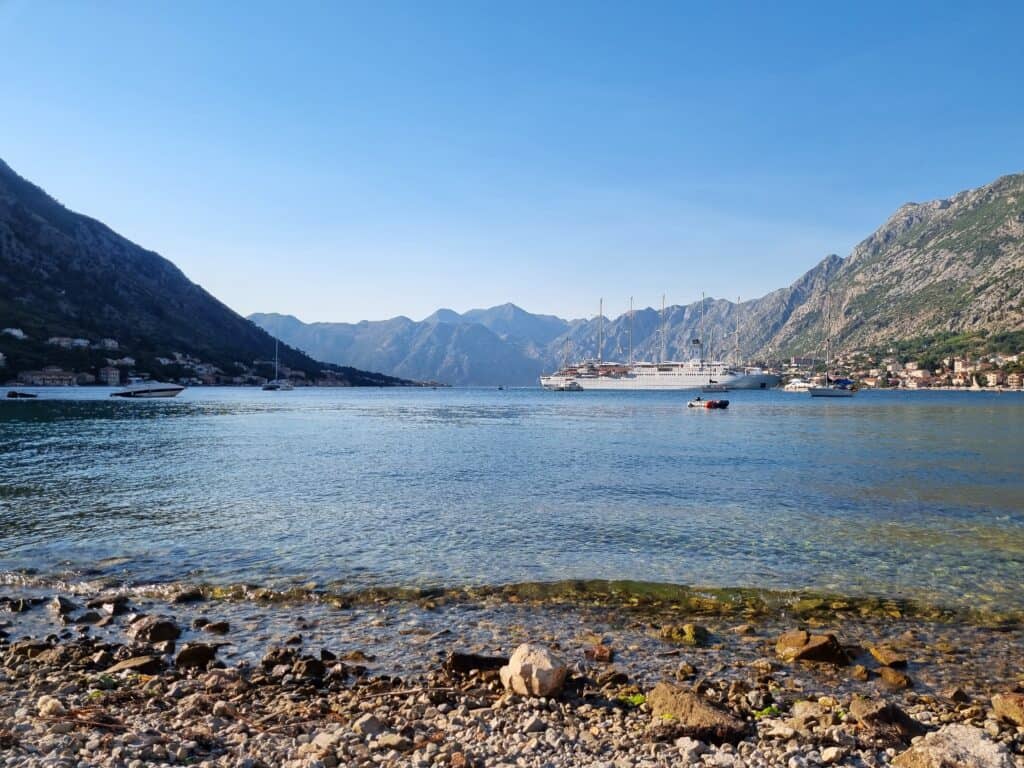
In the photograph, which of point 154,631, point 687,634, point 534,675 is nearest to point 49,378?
point 154,631

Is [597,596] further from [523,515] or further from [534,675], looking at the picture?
[523,515]

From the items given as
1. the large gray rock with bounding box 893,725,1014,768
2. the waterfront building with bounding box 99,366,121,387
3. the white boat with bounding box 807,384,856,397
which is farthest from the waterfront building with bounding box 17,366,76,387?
the white boat with bounding box 807,384,856,397

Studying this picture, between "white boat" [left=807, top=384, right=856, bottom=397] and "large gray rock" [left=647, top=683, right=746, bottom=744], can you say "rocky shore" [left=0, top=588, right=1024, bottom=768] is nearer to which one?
"large gray rock" [left=647, top=683, right=746, bottom=744]

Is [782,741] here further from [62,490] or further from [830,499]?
[62,490]

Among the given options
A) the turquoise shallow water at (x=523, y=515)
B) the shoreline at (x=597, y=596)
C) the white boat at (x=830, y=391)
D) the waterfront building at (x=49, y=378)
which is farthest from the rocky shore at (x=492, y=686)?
the white boat at (x=830, y=391)

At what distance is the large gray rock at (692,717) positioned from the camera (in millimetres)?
7145

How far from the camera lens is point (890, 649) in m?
10.2

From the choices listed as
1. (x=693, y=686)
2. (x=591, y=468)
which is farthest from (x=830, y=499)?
(x=693, y=686)

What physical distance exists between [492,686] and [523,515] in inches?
514

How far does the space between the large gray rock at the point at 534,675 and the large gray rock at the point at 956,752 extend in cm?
381

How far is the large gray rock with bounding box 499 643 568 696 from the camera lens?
8219 millimetres

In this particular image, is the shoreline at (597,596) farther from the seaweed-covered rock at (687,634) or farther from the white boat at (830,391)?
the white boat at (830,391)

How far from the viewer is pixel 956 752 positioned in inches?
256

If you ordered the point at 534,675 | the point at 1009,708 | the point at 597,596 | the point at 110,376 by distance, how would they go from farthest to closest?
1. the point at 110,376
2. the point at 597,596
3. the point at 534,675
4. the point at 1009,708
